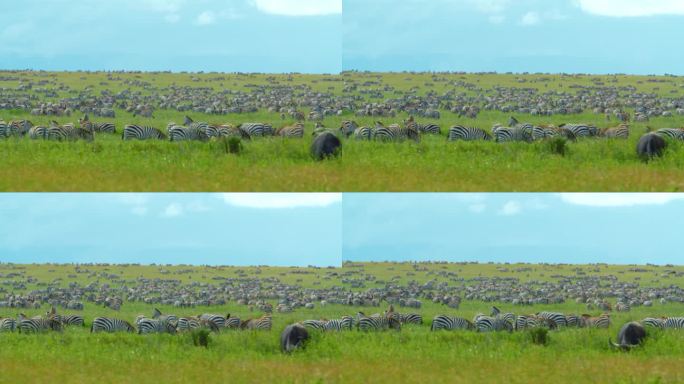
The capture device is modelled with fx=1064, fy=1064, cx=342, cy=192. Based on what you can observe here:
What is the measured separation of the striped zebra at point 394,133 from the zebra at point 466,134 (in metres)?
2.21

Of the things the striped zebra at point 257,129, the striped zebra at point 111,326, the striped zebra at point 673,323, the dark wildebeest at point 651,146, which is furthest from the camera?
the striped zebra at point 257,129

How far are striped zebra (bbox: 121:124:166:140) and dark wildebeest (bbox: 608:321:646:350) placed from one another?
21.5 meters

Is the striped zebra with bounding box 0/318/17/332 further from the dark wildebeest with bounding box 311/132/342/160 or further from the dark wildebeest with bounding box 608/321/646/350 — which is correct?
the dark wildebeest with bounding box 608/321/646/350

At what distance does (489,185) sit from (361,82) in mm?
75257

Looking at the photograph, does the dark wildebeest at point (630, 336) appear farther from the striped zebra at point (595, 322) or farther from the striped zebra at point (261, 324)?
the striped zebra at point (261, 324)

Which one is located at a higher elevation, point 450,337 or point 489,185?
point 489,185

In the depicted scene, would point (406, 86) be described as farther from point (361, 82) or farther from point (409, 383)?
point (409, 383)

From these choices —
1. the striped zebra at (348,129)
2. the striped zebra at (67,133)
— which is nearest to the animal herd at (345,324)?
the striped zebra at (67,133)

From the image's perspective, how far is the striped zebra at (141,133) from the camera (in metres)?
42.9

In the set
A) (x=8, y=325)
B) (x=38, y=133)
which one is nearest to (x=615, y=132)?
(x=38, y=133)

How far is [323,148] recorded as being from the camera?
3172cm

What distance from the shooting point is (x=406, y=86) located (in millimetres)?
100312

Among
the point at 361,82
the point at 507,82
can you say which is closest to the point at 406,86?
the point at 361,82

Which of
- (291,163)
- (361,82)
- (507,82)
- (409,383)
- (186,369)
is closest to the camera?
(409,383)
